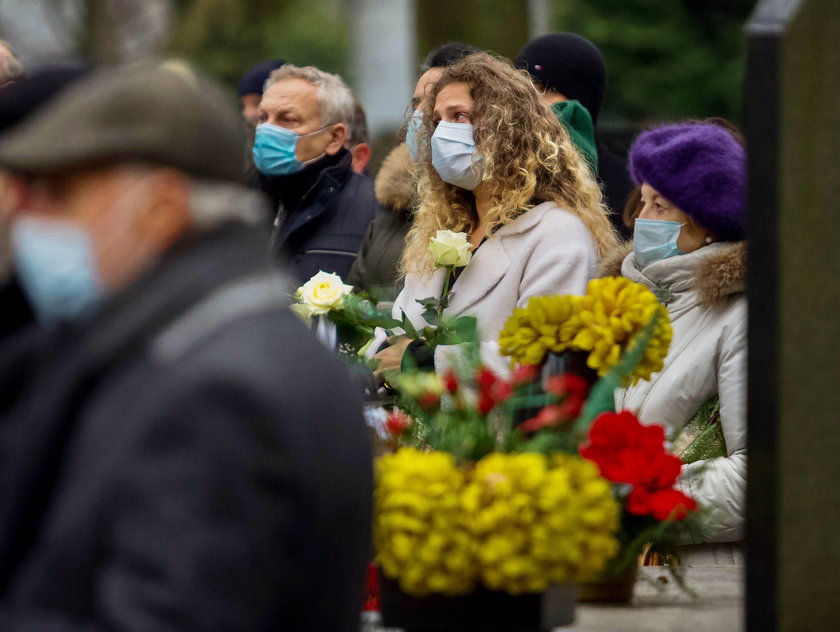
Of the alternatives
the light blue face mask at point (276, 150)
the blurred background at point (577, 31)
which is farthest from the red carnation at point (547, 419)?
the blurred background at point (577, 31)

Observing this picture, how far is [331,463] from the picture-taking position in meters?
1.93

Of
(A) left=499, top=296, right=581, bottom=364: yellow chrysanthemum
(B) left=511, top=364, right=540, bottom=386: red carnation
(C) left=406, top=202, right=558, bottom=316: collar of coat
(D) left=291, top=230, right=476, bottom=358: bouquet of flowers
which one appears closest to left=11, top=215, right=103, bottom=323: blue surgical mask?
(B) left=511, top=364, right=540, bottom=386: red carnation

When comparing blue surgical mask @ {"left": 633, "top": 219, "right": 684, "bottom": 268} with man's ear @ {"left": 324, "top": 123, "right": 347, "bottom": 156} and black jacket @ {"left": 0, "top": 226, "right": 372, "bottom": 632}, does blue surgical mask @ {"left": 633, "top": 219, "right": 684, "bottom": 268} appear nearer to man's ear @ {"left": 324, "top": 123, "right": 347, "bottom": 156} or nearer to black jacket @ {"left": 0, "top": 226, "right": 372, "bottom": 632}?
man's ear @ {"left": 324, "top": 123, "right": 347, "bottom": 156}

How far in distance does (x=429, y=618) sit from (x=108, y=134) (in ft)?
3.50

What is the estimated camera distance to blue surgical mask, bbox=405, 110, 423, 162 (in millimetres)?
4824

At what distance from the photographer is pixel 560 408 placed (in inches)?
106

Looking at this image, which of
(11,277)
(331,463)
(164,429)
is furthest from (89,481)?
(11,277)

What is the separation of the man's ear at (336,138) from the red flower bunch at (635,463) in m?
3.29

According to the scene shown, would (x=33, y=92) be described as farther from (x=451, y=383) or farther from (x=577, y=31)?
(x=577, y=31)

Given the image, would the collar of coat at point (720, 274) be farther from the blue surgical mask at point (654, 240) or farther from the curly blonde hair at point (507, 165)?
the curly blonde hair at point (507, 165)

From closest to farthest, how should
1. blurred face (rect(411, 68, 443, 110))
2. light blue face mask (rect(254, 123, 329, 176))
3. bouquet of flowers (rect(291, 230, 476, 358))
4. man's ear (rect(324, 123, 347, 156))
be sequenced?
bouquet of flowers (rect(291, 230, 476, 358)) < blurred face (rect(411, 68, 443, 110)) < light blue face mask (rect(254, 123, 329, 176)) < man's ear (rect(324, 123, 347, 156))

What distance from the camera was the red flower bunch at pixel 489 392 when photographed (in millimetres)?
2656

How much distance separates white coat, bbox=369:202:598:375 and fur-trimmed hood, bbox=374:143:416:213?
3.68ft

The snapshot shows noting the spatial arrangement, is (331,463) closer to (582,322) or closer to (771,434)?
(771,434)
